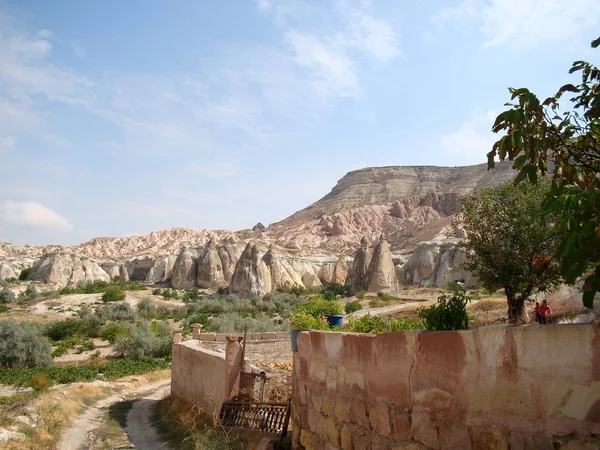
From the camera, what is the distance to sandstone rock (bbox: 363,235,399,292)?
2047 inches

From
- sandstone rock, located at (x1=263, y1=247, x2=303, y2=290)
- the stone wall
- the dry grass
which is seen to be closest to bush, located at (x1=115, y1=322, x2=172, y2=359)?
the dry grass

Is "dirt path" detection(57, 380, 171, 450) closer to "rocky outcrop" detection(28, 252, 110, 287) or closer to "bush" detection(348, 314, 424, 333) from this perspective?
"bush" detection(348, 314, 424, 333)

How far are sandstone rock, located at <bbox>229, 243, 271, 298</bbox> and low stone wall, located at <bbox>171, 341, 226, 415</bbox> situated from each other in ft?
127

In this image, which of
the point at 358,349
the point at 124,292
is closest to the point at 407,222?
the point at 124,292

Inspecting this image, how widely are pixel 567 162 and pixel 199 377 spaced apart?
10.7 meters

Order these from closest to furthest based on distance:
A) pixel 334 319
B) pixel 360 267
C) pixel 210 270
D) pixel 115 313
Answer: pixel 334 319 → pixel 115 313 → pixel 360 267 → pixel 210 270

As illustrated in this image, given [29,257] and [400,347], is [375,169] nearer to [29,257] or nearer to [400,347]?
[29,257]

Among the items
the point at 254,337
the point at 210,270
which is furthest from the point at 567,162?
the point at 210,270

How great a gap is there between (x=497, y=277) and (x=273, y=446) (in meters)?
6.67

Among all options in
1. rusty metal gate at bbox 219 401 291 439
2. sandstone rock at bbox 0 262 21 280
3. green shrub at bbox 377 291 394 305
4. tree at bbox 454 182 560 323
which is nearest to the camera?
rusty metal gate at bbox 219 401 291 439

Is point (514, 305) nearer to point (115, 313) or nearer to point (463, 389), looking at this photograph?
point (463, 389)

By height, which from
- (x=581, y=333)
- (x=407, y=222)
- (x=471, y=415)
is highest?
(x=407, y=222)

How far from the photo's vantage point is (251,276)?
182 ft

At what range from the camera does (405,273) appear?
6047 centimetres
